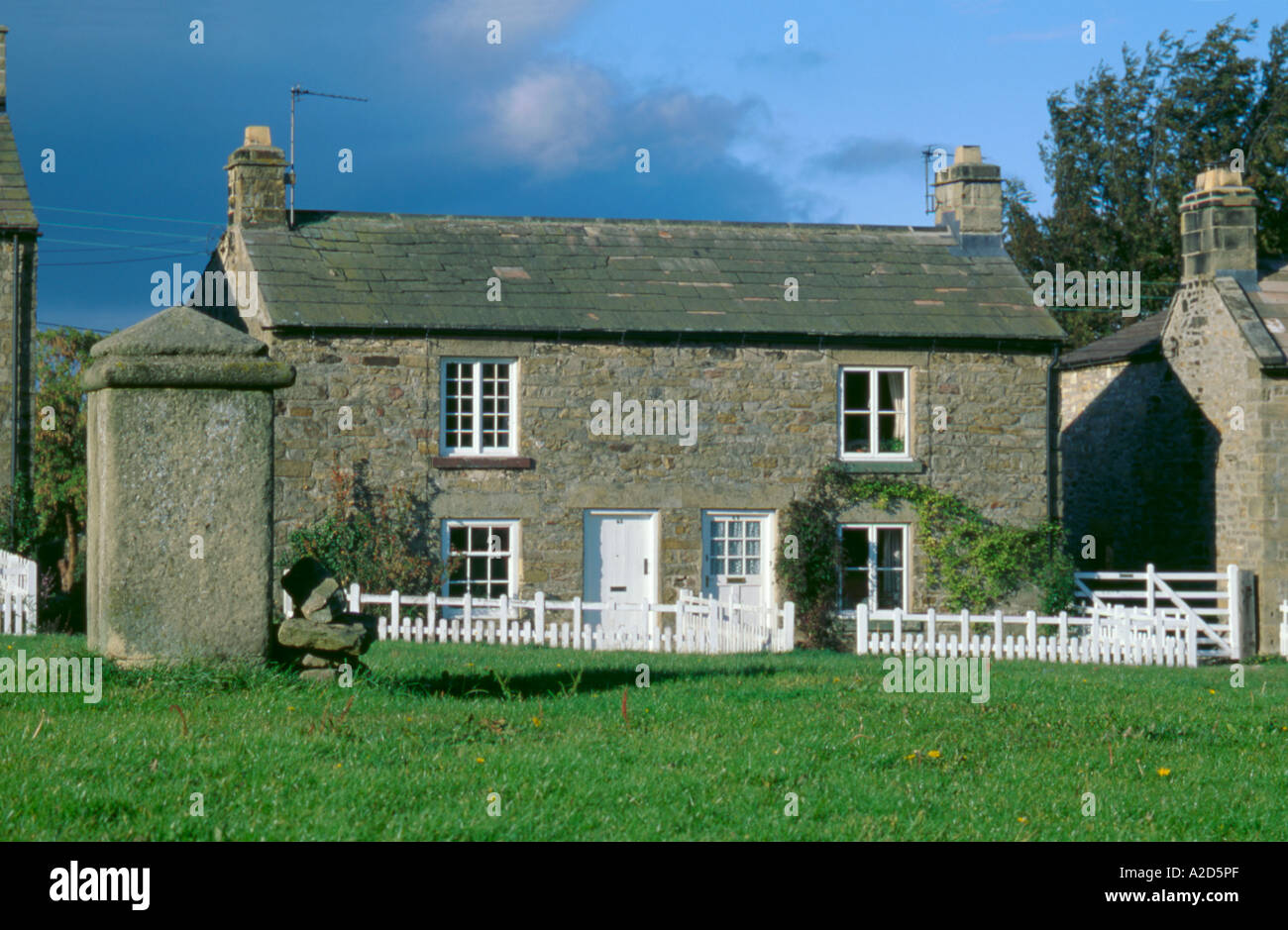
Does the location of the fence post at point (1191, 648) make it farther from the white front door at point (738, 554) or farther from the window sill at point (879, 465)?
the white front door at point (738, 554)

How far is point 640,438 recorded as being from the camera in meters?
21.1

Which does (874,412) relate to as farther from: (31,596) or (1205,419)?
(31,596)

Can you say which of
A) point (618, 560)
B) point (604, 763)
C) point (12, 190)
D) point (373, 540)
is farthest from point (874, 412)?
point (604, 763)

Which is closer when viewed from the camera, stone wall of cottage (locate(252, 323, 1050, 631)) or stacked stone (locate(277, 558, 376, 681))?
stacked stone (locate(277, 558, 376, 681))

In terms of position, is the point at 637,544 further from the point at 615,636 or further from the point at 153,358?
the point at 153,358

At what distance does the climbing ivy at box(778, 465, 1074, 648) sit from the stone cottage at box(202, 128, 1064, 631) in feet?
0.78

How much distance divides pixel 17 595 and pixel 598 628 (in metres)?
7.15

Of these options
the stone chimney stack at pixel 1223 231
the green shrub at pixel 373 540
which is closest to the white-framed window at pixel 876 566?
the green shrub at pixel 373 540

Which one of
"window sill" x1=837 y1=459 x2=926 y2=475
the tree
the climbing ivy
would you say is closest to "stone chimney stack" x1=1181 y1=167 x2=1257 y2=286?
the climbing ivy

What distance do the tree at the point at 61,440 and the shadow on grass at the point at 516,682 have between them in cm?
1868

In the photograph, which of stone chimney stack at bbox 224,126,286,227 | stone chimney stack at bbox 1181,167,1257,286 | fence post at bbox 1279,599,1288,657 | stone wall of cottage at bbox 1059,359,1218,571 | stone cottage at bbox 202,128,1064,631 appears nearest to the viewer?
stone cottage at bbox 202,128,1064,631

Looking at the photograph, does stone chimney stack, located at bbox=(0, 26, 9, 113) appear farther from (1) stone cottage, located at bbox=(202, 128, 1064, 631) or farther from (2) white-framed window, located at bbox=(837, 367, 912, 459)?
(2) white-framed window, located at bbox=(837, 367, 912, 459)

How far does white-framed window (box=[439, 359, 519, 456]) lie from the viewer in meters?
20.8

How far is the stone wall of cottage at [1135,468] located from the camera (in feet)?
78.8
